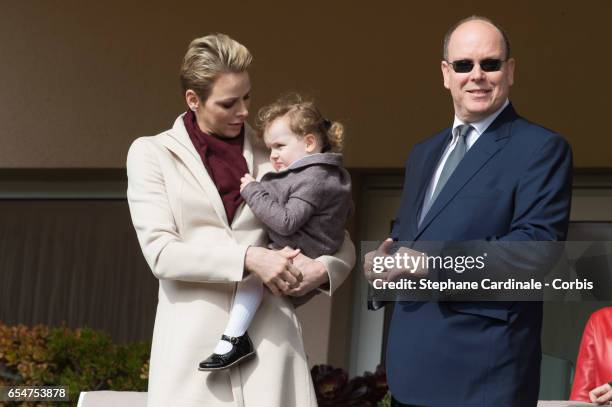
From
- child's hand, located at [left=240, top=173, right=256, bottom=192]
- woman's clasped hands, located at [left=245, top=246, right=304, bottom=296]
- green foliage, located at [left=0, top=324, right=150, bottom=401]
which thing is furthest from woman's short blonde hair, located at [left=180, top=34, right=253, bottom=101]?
green foliage, located at [left=0, top=324, right=150, bottom=401]

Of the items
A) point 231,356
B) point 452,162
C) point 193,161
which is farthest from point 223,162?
point 452,162

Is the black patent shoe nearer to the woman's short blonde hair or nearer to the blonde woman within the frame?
the blonde woman

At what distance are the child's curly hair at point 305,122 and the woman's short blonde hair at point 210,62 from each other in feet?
0.60

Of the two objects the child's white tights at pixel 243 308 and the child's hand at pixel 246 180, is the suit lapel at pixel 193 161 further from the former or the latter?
the child's white tights at pixel 243 308

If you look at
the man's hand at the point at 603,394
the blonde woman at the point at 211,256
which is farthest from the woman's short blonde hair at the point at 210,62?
the man's hand at the point at 603,394

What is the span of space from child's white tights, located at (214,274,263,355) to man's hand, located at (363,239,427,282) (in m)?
0.38

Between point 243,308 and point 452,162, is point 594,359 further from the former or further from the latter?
point 243,308

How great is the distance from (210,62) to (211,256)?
570mm

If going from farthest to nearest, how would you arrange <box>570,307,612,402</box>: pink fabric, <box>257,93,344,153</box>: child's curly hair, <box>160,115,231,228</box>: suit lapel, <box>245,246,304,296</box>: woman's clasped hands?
1. <box>570,307,612,402</box>: pink fabric
2. <box>257,93,344,153</box>: child's curly hair
3. <box>160,115,231,228</box>: suit lapel
4. <box>245,246,304,296</box>: woman's clasped hands

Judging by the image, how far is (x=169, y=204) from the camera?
371cm

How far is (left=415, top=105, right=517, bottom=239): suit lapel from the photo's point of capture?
132 inches

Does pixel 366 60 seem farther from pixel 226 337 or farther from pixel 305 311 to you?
pixel 226 337

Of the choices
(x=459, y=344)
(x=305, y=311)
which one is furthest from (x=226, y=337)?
(x=305, y=311)

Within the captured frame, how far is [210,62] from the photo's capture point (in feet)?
12.3
